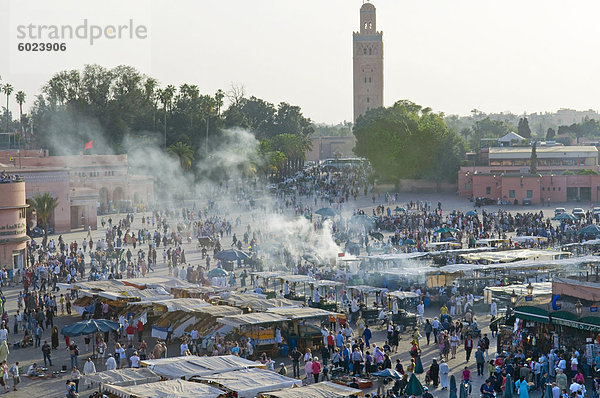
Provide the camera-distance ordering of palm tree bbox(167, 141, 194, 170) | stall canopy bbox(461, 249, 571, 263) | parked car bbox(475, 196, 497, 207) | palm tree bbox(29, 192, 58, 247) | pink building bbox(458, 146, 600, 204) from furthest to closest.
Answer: palm tree bbox(167, 141, 194, 170), pink building bbox(458, 146, 600, 204), parked car bbox(475, 196, 497, 207), palm tree bbox(29, 192, 58, 247), stall canopy bbox(461, 249, 571, 263)

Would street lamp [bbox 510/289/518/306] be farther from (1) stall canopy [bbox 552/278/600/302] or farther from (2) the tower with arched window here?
(2) the tower with arched window

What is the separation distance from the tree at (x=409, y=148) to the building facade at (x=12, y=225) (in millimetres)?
41278

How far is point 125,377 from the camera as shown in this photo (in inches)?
683

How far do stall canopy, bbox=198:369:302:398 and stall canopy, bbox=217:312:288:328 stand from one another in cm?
506

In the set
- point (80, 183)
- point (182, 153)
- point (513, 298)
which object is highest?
point (182, 153)

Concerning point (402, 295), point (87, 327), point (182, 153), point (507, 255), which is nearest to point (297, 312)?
point (402, 295)

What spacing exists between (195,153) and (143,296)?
5250 centimetres

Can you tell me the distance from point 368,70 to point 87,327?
334ft

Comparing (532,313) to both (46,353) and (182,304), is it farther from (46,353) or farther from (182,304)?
(46,353)

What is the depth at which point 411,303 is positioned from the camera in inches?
1133

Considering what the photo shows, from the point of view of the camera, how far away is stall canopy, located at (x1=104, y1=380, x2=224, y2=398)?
15.8 meters

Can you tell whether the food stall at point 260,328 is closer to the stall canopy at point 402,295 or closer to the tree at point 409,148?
the stall canopy at point 402,295

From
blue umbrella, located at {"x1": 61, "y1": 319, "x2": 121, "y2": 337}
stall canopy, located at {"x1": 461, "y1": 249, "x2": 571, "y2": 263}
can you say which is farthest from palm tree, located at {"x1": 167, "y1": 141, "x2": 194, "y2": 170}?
blue umbrella, located at {"x1": 61, "y1": 319, "x2": 121, "y2": 337}

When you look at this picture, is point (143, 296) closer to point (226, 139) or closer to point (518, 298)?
point (518, 298)
